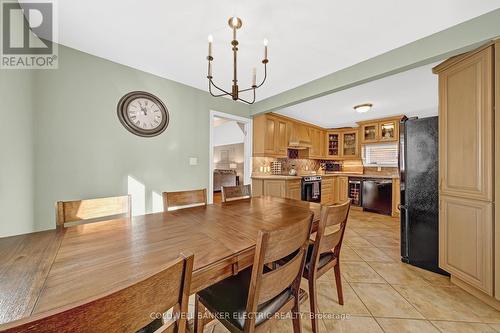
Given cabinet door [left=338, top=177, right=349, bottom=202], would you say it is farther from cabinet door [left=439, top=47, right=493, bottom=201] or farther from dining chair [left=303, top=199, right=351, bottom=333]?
dining chair [left=303, top=199, right=351, bottom=333]

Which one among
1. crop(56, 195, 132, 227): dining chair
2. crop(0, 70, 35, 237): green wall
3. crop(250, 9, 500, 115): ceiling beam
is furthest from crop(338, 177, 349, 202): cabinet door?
crop(0, 70, 35, 237): green wall

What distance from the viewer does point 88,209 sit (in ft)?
4.42

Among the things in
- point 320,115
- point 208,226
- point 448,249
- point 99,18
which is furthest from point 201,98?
point 448,249

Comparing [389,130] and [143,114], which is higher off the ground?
[389,130]

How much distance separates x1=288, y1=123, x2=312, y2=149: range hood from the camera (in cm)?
450

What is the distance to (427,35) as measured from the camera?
1.73m

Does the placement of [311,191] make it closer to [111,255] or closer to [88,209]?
[88,209]

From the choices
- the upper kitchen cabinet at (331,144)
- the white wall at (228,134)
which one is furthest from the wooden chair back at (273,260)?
the white wall at (228,134)

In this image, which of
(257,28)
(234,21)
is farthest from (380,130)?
(234,21)

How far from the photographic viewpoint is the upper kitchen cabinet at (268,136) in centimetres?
378

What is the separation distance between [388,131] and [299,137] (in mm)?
2053

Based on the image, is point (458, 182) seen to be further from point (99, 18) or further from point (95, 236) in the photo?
point (99, 18)

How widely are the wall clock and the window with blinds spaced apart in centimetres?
488

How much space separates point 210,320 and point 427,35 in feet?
9.56
